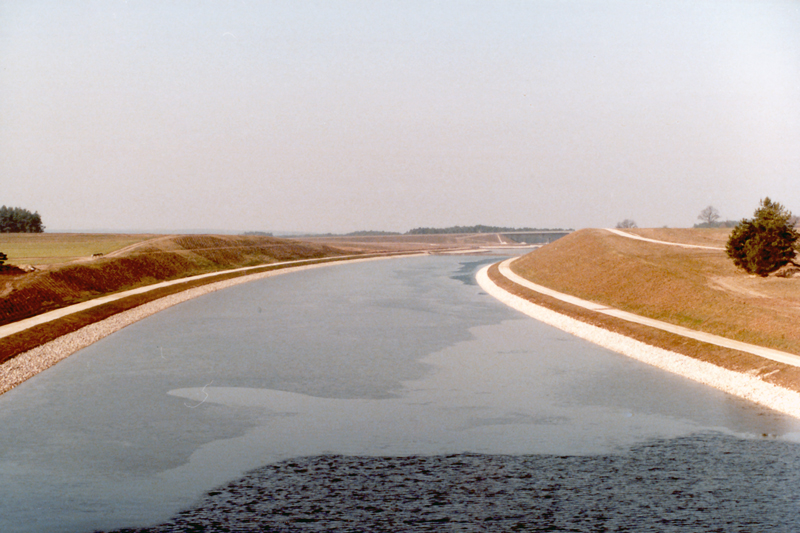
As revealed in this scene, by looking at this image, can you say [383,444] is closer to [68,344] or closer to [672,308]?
[68,344]

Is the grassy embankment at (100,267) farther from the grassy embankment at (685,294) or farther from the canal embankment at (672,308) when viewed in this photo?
the grassy embankment at (685,294)

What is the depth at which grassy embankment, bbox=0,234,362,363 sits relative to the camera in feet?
120

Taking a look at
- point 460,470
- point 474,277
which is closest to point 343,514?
point 460,470

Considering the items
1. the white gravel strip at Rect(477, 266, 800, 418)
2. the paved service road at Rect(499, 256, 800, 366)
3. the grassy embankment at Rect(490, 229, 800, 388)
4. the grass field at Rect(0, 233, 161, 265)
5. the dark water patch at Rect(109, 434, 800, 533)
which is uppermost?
the grass field at Rect(0, 233, 161, 265)

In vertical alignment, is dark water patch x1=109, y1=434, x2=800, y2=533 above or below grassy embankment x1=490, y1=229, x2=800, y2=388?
below

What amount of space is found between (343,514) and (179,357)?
1860cm

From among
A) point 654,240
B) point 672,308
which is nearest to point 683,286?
point 672,308

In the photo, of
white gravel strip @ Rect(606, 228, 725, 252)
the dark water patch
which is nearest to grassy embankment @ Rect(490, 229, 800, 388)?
white gravel strip @ Rect(606, 228, 725, 252)

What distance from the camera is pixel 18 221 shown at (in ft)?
364

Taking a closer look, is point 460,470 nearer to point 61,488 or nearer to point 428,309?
point 61,488

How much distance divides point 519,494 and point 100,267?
162 ft

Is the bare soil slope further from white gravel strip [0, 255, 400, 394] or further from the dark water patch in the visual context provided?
the dark water patch

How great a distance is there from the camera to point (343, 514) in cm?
1266

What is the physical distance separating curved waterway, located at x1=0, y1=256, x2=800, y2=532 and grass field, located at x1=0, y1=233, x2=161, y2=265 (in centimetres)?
3667
